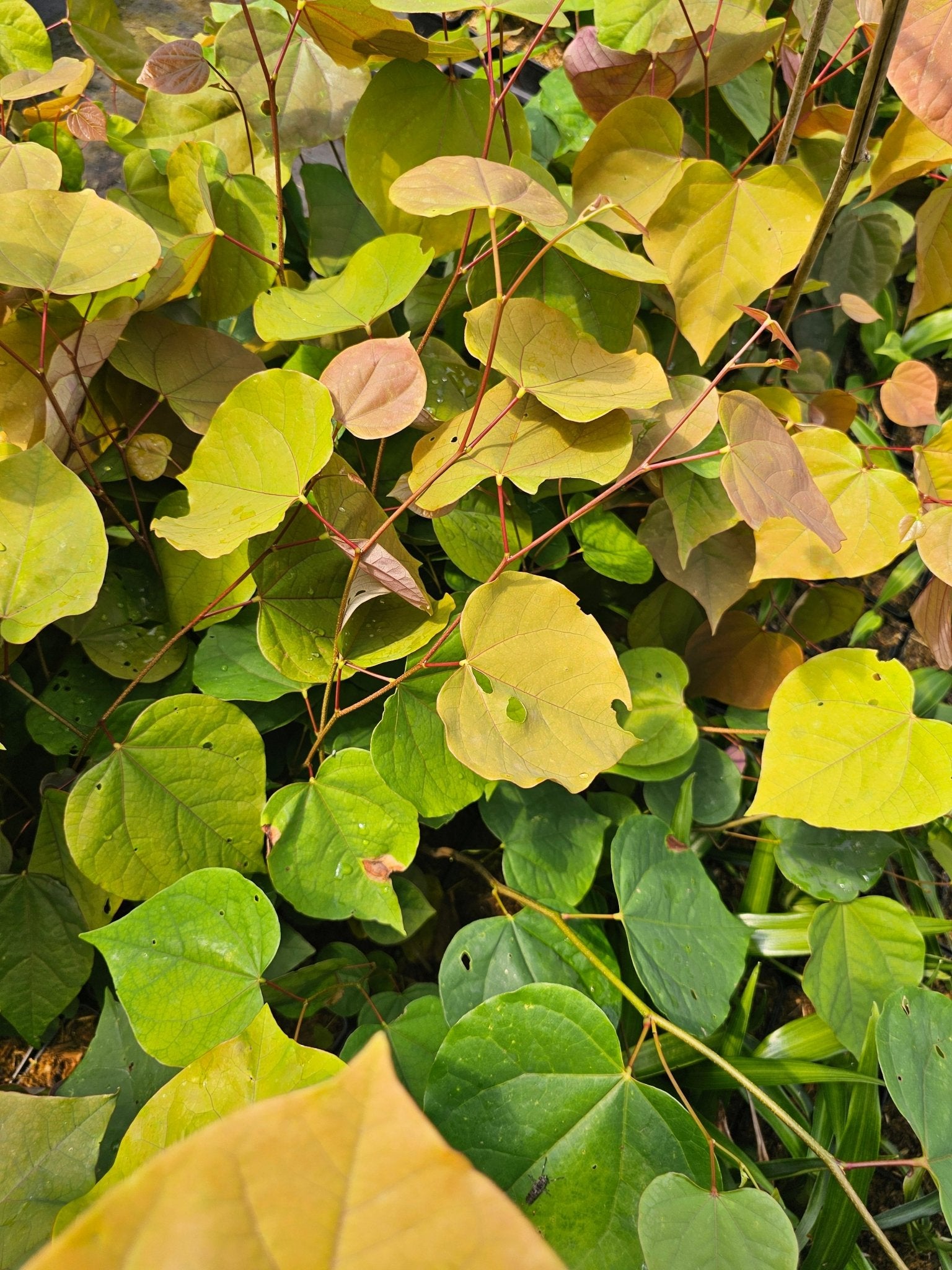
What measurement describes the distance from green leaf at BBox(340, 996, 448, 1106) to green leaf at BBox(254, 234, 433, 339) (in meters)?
0.65

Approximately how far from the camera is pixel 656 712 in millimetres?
889

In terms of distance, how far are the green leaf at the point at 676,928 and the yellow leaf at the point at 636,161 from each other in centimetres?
67

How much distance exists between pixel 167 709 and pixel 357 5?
2.30ft

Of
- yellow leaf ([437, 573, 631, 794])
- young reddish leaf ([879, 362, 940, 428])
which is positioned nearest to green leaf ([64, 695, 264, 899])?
yellow leaf ([437, 573, 631, 794])

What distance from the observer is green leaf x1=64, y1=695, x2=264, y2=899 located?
700mm

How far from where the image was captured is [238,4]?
4.05 feet


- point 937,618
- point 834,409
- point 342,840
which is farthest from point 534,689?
point 834,409

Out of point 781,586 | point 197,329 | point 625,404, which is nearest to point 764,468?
point 625,404

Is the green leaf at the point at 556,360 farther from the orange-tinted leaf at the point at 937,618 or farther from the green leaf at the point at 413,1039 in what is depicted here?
the green leaf at the point at 413,1039

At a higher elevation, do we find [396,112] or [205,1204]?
[396,112]

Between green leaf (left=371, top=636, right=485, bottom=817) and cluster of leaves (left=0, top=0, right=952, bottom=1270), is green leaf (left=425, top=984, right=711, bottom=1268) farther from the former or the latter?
green leaf (left=371, top=636, right=485, bottom=817)

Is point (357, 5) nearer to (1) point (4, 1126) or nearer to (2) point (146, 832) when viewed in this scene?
(2) point (146, 832)

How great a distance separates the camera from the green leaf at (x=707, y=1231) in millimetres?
558

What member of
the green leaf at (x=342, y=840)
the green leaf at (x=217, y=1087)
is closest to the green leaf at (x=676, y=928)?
the green leaf at (x=342, y=840)
